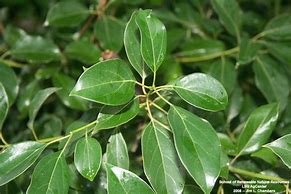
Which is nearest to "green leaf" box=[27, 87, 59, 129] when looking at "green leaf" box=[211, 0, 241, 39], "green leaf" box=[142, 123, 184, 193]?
"green leaf" box=[142, 123, 184, 193]

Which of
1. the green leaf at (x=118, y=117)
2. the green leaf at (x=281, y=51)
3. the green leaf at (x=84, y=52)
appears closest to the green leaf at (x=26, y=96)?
the green leaf at (x=84, y=52)

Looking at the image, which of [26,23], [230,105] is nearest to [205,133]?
[230,105]

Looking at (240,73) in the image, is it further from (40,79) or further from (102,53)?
(40,79)

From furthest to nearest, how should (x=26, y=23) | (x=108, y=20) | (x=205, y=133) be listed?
(x=26, y=23) → (x=108, y=20) → (x=205, y=133)

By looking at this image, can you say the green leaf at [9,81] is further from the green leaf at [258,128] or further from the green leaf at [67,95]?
the green leaf at [258,128]

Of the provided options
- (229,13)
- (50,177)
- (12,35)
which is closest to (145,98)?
(50,177)

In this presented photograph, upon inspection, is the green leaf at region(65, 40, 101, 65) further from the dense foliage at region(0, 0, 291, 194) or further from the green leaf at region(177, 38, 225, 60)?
the green leaf at region(177, 38, 225, 60)
